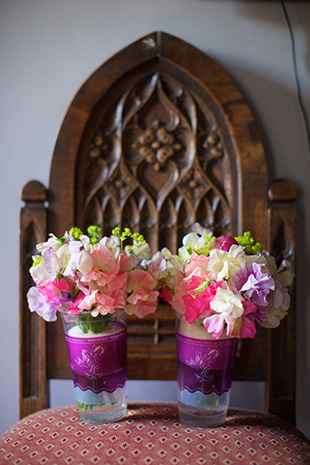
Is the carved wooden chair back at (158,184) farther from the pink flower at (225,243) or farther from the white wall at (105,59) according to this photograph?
the pink flower at (225,243)

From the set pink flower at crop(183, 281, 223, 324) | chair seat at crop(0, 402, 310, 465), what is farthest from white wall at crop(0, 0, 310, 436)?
pink flower at crop(183, 281, 223, 324)

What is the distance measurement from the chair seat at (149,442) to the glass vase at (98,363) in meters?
0.03

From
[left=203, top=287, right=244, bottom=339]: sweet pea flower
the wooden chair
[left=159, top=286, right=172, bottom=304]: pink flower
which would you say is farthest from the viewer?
the wooden chair

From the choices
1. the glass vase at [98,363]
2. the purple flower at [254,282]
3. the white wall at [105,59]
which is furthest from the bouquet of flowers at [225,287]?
the white wall at [105,59]

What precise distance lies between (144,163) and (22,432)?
678mm

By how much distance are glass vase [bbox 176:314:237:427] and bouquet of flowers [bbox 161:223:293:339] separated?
0.09 ft

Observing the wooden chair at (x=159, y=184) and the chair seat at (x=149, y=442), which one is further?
the wooden chair at (x=159, y=184)

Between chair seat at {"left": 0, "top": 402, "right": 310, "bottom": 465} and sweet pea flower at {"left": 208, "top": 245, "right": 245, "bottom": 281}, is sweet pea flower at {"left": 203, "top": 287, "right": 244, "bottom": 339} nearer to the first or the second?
sweet pea flower at {"left": 208, "top": 245, "right": 245, "bottom": 281}

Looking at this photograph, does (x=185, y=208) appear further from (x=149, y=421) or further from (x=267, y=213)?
(x=149, y=421)

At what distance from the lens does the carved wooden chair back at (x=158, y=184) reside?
101 centimetres

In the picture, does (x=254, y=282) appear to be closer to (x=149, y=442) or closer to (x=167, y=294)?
(x=167, y=294)

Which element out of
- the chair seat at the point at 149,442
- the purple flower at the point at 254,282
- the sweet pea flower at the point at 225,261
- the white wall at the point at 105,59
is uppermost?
the white wall at the point at 105,59

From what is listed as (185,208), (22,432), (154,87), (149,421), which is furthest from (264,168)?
(22,432)

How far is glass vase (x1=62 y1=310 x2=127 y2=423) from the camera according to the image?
80 centimetres
